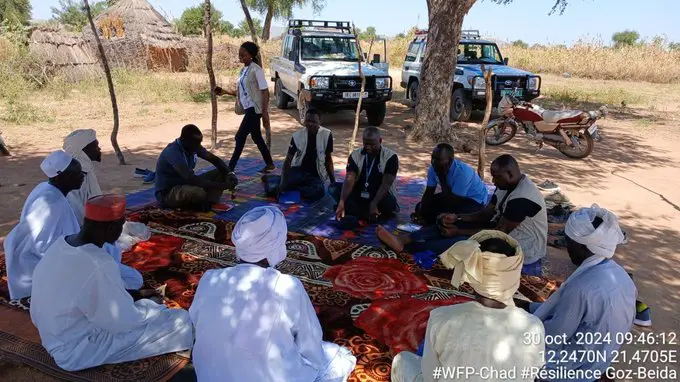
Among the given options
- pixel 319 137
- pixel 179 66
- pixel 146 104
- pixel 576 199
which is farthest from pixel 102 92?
pixel 576 199

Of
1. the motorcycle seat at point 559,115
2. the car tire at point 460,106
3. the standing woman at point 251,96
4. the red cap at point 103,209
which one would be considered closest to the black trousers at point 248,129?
the standing woman at point 251,96

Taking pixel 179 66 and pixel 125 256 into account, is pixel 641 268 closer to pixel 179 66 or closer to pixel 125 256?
pixel 125 256

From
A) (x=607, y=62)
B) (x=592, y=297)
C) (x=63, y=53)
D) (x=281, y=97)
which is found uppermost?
(x=607, y=62)

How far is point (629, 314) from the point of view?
7.85 ft

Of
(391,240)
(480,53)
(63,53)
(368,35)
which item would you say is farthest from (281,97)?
(368,35)

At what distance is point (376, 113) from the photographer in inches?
460

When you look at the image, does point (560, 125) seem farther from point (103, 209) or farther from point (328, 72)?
point (103, 209)

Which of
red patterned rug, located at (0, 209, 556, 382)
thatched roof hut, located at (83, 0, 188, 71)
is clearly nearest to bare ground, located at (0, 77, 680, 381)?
red patterned rug, located at (0, 209, 556, 382)

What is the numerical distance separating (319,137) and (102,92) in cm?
1151

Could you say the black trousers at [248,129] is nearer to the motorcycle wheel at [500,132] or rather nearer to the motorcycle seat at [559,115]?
the motorcycle wheel at [500,132]

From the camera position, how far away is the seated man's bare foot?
14.3 ft

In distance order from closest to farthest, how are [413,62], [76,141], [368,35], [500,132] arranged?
[76,141] < [500,132] < [413,62] < [368,35]

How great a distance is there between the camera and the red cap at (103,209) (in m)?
2.38

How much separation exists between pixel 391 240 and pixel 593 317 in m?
2.13
